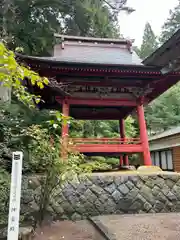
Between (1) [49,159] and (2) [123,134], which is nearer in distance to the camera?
(1) [49,159]

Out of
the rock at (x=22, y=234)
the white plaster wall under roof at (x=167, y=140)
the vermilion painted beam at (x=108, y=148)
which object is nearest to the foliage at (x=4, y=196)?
the rock at (x=22, y=234)

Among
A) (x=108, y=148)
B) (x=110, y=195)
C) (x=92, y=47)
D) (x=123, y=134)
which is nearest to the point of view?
(x=110, y=195)

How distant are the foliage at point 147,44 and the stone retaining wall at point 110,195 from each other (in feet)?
71.5

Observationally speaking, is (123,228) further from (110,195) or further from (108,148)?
(108,148)

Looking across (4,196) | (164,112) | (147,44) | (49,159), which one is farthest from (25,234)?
(147,44)

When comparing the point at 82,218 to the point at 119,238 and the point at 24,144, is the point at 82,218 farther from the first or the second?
the point at 24,144

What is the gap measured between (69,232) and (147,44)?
26224 millimetres

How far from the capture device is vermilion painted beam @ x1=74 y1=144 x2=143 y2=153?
6731 millimetres

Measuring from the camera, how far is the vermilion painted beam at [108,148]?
22.1 feet

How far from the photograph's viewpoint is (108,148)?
22.6 ft

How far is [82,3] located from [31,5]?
7.95 ft

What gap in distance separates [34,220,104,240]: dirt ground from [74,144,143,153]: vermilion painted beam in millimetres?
2289

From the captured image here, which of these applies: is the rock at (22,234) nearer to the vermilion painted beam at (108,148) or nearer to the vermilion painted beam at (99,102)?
the vermilion painted beam at (108,148)

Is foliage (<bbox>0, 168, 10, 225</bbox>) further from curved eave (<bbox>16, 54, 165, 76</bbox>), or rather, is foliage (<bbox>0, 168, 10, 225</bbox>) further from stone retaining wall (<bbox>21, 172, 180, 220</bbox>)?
curved eave (<bbox>16, 54, 165, 76</bbox>)
